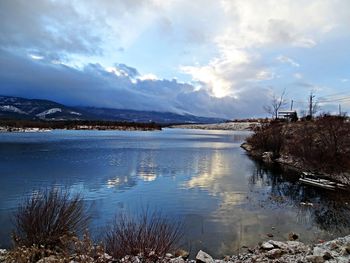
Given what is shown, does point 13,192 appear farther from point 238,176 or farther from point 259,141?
point 259,141

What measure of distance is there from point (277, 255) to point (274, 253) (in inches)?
4.1

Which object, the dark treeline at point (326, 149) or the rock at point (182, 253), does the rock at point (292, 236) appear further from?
the dark treeline at point (326, 149)

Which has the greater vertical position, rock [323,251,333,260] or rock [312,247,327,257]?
rock [323,251,333,260]

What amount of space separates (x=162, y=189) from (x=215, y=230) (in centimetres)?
843

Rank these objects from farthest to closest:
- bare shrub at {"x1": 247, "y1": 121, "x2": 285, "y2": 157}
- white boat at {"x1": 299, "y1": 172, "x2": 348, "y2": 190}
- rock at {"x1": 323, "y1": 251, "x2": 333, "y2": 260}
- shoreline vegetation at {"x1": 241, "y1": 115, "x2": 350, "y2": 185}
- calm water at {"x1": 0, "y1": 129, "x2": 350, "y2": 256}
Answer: bare shrub at {"x1": 247, "y1": 121, "x2": 285, "y2": 157} < shoreline vegetation at {"x1": 241, "y1": 115, "x2": 350, "y2": 185} < white boat at {"x1": 299, "y1": 172, "x2": 348, "y2": 190} < calm water at {"x1": 0, "y1": 129, "x2": 350, "y2": 256} < rock at {"x1": 323, "y1": 251, "x2": 333, "y2": 260}

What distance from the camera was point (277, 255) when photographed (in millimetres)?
10258

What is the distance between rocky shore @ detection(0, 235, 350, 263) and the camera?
8.41m

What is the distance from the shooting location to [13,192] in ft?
62.4

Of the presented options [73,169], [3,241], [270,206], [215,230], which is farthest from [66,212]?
[73,169]

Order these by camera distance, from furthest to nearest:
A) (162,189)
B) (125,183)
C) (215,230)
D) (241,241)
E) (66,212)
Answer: (125,183) → (162,189) → (215,230) → (241,241) → (66,212)

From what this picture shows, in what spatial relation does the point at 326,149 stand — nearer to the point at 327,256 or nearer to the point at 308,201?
the point at 308,201

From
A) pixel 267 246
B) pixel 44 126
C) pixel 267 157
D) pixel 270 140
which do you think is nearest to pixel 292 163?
pixel 267 157

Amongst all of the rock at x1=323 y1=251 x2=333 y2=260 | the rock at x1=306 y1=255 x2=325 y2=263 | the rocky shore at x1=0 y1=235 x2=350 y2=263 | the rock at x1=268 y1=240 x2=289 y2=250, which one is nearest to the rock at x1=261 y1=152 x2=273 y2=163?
the rock at x1=268 y1=240 x2=289 y2=250

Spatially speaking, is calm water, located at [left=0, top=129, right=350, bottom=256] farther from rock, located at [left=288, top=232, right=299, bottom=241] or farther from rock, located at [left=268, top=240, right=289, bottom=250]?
rock, located at [left=268, top=240, right=289, bottom=250]
